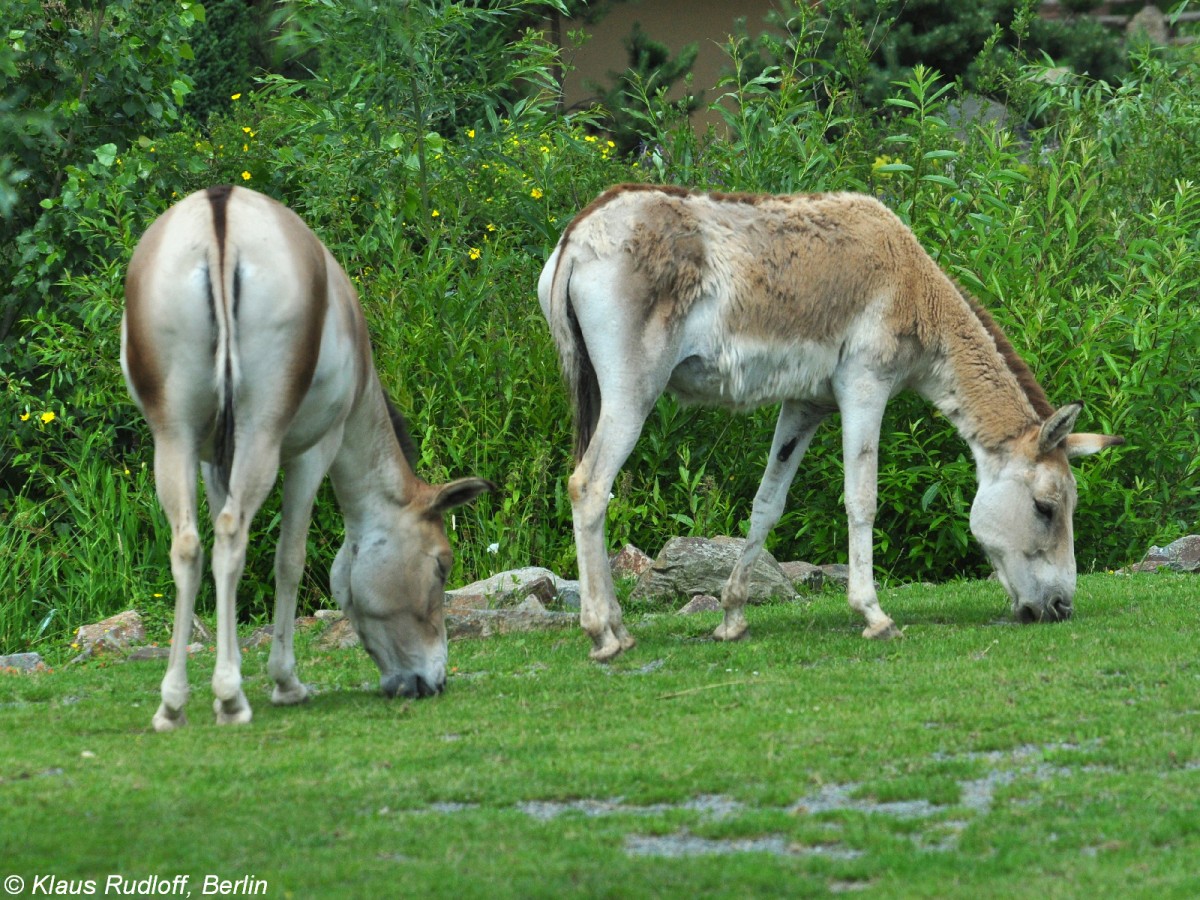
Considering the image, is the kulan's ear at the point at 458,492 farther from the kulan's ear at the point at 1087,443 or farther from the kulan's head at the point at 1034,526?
the kulan's ear at the point at 1087,443

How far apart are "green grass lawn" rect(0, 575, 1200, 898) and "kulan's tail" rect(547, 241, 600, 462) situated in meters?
1.12

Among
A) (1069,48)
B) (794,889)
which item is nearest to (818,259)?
(794,889)

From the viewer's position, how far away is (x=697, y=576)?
9047mm

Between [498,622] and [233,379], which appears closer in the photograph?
[233,379]

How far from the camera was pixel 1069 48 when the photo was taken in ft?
57.4

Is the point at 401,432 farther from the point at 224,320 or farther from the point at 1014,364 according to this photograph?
the point at 1014,364

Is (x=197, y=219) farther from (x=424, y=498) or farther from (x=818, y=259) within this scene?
(x=818, y=259)

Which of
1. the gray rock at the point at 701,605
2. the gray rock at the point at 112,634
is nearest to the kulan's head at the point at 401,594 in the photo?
the gray rock at the point at 112,634

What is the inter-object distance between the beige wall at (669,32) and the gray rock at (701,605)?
12.0m

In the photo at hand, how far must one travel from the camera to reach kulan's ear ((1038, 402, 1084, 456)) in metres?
7.64

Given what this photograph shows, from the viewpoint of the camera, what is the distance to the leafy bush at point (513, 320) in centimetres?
951

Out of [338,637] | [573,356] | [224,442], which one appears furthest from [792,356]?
[224,442]

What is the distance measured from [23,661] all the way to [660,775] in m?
4.42

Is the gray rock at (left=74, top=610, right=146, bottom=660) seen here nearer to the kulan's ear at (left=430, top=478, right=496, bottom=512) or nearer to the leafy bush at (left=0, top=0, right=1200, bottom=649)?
the leafy bush at (left=0, top=0, right=1200, bottom=649)
